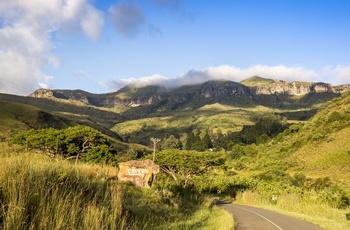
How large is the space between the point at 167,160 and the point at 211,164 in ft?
17.7

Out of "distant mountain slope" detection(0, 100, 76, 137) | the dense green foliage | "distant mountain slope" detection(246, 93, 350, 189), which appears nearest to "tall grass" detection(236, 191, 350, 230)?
"distant mountain slope" detection(246, 93, 350, 189)

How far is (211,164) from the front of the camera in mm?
38188

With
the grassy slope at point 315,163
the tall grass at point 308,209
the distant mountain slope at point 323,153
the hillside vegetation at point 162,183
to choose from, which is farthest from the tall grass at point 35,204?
the distant mountain slope at point 323,153

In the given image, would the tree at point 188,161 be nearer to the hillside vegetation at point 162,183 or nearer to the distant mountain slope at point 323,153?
the hillside vegetation at point 162,183

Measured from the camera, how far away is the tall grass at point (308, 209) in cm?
1730

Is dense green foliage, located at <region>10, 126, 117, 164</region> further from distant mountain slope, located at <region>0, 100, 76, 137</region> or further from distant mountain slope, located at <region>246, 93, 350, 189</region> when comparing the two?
distant mountain slope, located at <region>0, 100, 76, 137</region>

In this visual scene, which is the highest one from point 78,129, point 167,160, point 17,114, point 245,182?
point 17,114

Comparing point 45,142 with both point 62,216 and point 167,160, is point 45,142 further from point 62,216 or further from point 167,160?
point 62,216

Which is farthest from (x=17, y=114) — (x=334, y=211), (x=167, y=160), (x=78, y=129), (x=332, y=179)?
(x=334, y=211)

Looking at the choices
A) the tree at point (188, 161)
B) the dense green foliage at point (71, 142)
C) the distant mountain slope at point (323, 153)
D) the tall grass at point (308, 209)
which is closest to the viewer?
the tall grass at point (308, 209)

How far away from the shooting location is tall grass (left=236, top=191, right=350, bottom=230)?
17.3 metres

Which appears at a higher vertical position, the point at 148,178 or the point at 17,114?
the point at 17,114

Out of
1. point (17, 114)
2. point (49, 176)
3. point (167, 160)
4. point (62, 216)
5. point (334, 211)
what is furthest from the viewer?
point (17, 114)

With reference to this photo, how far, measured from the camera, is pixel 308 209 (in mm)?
Answer: 24500
